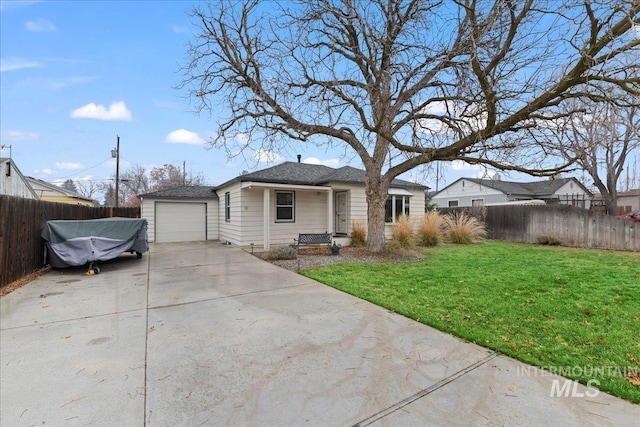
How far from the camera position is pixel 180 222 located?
45.7 ft

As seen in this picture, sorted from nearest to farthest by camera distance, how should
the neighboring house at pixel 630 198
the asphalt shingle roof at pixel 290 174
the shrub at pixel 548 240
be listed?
the asphalt shingle roof at pixel 290 174 → the shrub at pixel 548 240 → the neighboring house at pixel 630 198

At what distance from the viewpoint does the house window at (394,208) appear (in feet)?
44.9

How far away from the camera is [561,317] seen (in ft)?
12.5

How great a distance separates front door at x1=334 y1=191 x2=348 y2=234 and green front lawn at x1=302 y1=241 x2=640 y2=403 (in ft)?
17.1

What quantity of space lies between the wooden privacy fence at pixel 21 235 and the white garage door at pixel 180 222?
217 inches

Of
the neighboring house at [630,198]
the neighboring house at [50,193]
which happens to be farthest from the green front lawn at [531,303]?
the neighboring house at [630,198]

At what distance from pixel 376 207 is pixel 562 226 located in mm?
8552

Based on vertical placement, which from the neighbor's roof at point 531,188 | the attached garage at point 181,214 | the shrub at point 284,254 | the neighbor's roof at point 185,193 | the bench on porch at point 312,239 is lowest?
the shrub at point 284,254

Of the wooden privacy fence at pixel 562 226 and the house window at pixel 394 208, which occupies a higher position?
the house window at pixel 394 208

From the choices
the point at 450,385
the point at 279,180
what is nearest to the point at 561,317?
the point at 450,385

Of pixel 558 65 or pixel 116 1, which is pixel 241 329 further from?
pixel 116 1

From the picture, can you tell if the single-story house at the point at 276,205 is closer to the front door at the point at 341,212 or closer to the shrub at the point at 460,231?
the front door at the point at 341,212

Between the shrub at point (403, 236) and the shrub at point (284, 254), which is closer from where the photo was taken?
the shrub at point (284, 254)

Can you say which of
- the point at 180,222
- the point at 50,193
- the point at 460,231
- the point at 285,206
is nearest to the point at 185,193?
the point at 180,222
